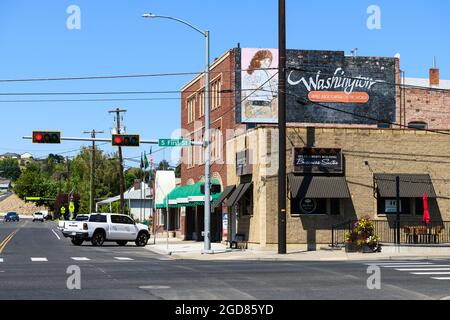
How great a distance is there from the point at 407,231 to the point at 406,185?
87.6 inches

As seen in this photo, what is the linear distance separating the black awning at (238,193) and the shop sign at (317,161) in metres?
2.80

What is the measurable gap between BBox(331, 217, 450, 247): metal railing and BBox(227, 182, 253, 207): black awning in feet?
15.5

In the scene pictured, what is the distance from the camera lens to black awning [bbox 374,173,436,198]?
3559 cm

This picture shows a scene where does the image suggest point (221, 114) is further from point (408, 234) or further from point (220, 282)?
point (220, 282)

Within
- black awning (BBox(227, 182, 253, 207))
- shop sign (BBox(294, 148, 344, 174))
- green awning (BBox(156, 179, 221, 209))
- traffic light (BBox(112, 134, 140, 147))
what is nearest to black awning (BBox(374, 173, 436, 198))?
shop sign (BBox(294, 148, 344, 174))

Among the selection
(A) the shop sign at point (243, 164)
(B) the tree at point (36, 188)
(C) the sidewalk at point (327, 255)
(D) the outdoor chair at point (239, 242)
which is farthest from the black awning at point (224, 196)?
(B) the tree at point (36, 188)

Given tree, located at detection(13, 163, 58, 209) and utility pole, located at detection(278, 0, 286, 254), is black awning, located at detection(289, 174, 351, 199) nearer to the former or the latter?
utility pole, located at detection(278, 0, 286, 254)

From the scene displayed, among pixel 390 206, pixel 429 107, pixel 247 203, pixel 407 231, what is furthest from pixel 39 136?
pixel 429 107

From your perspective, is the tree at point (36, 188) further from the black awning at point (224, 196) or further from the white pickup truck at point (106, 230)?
the black awning at point (224, 196)

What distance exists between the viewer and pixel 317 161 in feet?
118

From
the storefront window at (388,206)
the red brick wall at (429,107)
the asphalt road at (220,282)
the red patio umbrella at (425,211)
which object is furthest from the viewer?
the red brick wall at (429,107)

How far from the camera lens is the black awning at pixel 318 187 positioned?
3494cm
